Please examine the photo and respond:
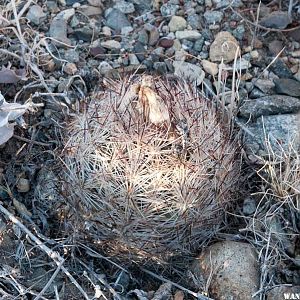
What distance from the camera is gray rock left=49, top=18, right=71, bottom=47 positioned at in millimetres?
2625

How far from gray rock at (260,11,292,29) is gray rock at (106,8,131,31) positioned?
54 centimetres

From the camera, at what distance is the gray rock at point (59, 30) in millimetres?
2625

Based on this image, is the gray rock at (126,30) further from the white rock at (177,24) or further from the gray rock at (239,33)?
the gray rock at (239,33)

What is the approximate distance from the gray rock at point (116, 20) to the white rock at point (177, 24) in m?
0.17

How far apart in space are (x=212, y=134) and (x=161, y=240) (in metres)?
0.33

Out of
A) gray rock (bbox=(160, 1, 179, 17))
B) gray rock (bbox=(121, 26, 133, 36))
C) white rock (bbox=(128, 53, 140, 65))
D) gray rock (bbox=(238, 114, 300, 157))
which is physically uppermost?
gray rock (bbox=(160, 1, 179, 17))

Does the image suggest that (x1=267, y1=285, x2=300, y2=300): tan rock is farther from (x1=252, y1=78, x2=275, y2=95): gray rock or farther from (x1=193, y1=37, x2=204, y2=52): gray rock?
(x1=193, y1=37, x2=204, y2=52): gray rock

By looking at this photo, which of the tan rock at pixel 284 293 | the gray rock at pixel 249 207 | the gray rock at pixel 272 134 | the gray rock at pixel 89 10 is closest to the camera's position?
the tan rock at pixel 284 293

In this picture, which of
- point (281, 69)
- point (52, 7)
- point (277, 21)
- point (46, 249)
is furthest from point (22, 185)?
point (277, 21)

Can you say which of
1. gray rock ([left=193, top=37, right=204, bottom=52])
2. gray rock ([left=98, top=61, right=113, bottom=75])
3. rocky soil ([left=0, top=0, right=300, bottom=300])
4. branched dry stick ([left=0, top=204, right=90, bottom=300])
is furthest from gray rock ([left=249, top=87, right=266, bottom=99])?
branched dry stick ([left=0, top=204, right=90, bottom=300])

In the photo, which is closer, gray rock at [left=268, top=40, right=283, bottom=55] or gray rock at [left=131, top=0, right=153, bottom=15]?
gray rock at [left=268, top=40, right=283, bottom=55]

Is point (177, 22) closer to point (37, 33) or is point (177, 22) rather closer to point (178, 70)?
point (178, 70)

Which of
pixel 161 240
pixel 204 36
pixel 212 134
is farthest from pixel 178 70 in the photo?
pixel 161 240

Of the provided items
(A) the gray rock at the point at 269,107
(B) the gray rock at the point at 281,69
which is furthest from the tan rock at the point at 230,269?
(B) the gray rock at the point at 281,69
